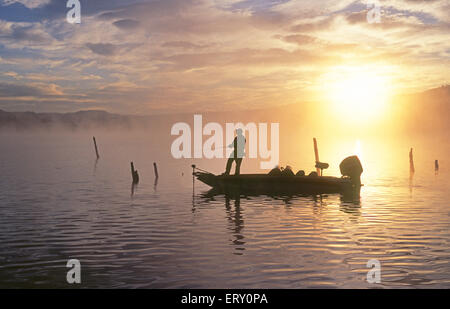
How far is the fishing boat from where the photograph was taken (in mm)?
33812

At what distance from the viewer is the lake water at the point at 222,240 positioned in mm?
13383

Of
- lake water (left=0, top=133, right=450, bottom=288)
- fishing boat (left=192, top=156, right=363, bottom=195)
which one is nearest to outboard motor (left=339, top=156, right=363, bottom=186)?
fishing boat (left=192, top=156, right=363, bottom=195)

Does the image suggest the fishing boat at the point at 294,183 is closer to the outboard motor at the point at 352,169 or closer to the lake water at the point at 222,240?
the outboard motor at the point at 352,169

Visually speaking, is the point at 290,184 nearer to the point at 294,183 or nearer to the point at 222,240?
the point at 294,183

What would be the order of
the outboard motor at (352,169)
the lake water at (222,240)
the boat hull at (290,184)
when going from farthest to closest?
the outboard motor at (352,169) < the boat hull at (290,184) < the lake water at (222,240)

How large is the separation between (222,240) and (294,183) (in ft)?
53.2

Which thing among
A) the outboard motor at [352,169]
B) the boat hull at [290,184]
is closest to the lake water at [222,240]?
the outboard motor at [352,169]

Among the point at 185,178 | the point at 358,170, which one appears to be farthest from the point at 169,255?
the point at 185,178

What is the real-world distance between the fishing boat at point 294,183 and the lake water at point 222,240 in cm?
161

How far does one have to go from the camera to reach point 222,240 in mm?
18516

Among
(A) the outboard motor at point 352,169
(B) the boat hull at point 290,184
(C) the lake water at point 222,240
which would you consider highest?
(A) the outboard motor at point 352,169

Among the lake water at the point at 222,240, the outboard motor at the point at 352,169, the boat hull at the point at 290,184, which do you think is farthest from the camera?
the outboard motor at the point at 352,169

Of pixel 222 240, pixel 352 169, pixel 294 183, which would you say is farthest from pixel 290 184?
pixel 222 240
